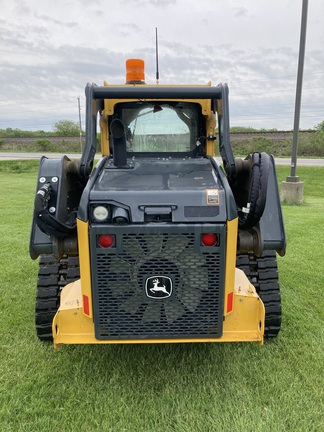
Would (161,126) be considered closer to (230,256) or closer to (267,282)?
(230,256)

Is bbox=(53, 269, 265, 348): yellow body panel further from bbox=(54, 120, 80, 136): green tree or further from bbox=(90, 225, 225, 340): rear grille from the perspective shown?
bbox=(54, 120, 80, 136): green tree

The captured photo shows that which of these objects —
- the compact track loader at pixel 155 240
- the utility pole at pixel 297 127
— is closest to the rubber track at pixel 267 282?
the compact track loader at pixel 155 240

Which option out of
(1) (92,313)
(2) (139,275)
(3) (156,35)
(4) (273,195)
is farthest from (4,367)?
(3) (156,35)

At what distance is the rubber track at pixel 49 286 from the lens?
11.2 ft

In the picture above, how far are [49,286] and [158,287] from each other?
50.5 inches

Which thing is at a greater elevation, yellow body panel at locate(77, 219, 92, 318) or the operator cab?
the operator cab

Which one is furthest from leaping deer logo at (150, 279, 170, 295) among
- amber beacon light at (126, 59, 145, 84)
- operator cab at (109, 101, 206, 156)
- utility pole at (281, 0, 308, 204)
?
utility pole at (281, 0, 308, 204)

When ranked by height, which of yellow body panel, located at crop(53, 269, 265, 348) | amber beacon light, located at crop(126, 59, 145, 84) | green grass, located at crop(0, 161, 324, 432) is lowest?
green grass, located at crop(0, 161, 324, 432)

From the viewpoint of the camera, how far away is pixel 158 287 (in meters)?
2.68

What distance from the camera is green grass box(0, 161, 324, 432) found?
8.63 feet

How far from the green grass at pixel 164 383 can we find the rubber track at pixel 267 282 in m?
0.19

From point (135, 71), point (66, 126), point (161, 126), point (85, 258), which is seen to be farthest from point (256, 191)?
point (66, 126)

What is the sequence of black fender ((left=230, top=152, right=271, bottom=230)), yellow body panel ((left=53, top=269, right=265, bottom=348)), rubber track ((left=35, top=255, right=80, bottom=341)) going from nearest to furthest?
black fender ((left=230, top=152, right=271, bottom=230)) < yellow body panel ((left=53, top=269, right=265, bottom=348)) < rubber track ((left=35, top=255, right=80, bottom=341))

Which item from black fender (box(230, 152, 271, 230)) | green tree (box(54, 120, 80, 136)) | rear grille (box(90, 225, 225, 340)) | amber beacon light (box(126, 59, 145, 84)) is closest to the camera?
rear grille (box(90, 225, 225, 340))
